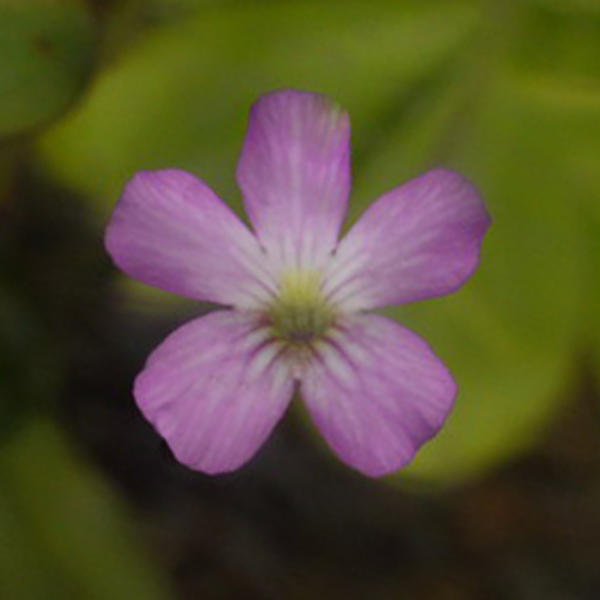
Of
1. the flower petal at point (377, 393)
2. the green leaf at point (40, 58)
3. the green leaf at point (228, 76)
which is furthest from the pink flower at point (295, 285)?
the green leaf at point (228, 76)

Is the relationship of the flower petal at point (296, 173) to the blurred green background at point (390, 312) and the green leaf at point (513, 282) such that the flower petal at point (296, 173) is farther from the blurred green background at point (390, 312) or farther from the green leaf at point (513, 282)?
the green leaf at point (513, 282)

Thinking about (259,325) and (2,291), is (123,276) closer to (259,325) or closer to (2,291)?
(2,291)

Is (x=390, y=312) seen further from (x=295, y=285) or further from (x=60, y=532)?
(x=295, y=285)

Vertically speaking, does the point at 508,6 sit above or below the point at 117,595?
above

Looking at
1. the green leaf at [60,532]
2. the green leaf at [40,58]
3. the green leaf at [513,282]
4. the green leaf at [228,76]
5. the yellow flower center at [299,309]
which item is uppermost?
the green leaf at [40,58]

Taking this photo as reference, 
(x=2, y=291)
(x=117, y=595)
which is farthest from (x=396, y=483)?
(x=2, y=291)

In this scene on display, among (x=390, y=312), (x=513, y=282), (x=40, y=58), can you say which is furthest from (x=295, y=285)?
(x=513, y=282)

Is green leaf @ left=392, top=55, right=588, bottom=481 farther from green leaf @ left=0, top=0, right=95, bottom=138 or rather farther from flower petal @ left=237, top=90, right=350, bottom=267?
flower petal @ left=237, top=90, right=350, bottom=267
